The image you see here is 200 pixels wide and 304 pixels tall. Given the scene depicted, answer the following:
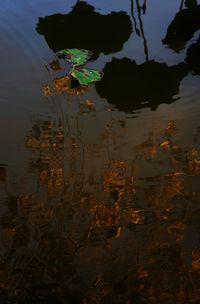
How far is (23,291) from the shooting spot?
6.97 feet

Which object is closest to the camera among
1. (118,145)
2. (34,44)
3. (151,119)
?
(118,145)

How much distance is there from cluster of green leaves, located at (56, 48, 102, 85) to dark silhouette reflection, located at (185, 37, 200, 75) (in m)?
0.78

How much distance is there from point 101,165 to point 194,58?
1770 millimetres

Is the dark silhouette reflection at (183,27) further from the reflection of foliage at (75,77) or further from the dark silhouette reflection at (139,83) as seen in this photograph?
the reflection of foliage at (75,77)

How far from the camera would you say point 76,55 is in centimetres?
416

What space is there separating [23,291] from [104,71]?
2.30m

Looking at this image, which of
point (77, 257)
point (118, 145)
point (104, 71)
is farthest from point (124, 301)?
point (104, 71)

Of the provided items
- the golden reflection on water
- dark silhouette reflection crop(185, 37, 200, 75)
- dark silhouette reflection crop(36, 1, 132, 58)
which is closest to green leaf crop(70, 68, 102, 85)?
dark silhouette reflection crop(36, 1, 132, 58)

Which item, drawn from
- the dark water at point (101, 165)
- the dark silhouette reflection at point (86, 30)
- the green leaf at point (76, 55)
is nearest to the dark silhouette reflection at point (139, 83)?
the dark water at point (101, 165)

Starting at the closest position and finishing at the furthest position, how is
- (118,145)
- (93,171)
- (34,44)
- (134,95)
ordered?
1. (93,171)
2. (118,145)
3. (134,95)
4. (34,44)

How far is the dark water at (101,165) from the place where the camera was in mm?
2227

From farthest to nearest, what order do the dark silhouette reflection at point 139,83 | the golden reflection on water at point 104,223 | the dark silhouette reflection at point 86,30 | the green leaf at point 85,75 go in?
1. the dark silhouette reflection at point 86,30
2. the green leaf at point 85,75
3. the dark silhouette reflection at point 139,83
4. the golden reflection on water at point 104,223

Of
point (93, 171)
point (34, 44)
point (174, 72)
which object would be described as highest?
point (34, 44)

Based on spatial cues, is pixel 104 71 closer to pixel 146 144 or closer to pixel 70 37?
pixel 70 37
